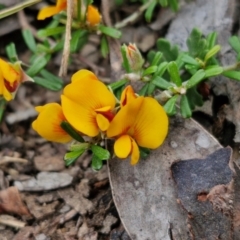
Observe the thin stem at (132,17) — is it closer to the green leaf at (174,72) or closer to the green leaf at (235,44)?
the green leaf at (235,44)

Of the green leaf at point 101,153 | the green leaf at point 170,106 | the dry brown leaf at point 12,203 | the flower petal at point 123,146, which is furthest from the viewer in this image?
the dry brown leaf at point 12,203

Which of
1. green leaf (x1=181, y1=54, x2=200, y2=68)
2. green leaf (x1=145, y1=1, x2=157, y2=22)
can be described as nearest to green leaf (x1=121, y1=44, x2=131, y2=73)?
green leaf (x1=181, y1=54, x2=200, y2=68)

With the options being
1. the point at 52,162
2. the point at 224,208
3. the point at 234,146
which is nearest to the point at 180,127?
the point at 234,146

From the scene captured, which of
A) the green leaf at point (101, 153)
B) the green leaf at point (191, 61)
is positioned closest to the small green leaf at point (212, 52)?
the green leaf at point (191, 61)

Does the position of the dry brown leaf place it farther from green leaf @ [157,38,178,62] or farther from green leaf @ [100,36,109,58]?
green leaf @ [157,38,178,62]

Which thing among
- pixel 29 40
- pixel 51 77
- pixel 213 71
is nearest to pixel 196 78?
pixel 213 71

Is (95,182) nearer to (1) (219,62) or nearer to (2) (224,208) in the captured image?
(2) (224,208)
